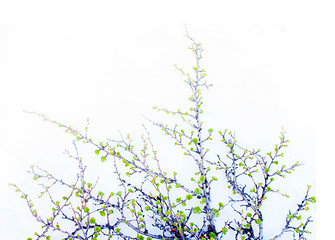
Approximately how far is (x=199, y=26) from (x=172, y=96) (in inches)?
36.2

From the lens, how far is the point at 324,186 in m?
1.54

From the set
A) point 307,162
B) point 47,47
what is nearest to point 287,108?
point 307,162

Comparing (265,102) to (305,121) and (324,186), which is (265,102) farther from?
(324,186)

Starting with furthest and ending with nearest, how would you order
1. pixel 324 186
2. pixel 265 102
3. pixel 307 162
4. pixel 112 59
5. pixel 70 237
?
pixel 112 59 → pixel 265 102 → pixel 307 162 → pixel 70 237 → pixel 324 186

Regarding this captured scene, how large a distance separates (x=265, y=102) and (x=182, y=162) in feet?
3.57

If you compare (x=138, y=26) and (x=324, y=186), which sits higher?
(x=138, y=26)

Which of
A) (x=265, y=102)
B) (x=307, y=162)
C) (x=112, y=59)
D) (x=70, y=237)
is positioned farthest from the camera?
(x=112, y=59)

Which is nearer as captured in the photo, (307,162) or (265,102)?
(307,162)

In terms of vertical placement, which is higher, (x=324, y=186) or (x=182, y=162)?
(x=182, y=162)

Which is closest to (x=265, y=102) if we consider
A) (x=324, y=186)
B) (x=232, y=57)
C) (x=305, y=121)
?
(x=305, y=121)

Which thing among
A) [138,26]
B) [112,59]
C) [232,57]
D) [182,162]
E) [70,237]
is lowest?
[70,237]

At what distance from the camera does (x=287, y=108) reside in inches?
111

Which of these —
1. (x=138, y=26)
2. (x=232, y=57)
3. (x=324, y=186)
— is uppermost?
(x=138, y=26)

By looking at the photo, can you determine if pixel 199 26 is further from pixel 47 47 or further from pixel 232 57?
pixel 47 47
